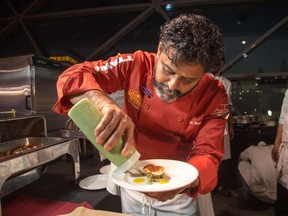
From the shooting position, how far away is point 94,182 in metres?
1.73

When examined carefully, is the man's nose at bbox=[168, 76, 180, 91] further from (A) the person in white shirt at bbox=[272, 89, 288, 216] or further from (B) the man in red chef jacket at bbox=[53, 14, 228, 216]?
(A) the person in white shirt at bbox=[272, 89, 288, 216]

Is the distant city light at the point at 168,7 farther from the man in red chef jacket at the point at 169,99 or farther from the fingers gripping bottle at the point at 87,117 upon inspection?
the fingers gripping bottle at the point at 87,117

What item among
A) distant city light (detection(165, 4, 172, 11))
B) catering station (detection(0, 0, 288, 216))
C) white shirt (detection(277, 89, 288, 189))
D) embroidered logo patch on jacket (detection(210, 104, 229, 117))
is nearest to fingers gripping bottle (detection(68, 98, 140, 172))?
catering station (detection(0, 0, 288, 216))

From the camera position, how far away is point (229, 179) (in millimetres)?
3865

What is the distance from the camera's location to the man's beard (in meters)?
1.08

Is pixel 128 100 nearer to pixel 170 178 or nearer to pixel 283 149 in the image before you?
pixel 170 178

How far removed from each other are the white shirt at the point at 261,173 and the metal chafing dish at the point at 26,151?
2.25 m

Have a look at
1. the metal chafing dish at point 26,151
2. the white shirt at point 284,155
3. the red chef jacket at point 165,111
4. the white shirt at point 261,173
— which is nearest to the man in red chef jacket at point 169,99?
the red chef jacket at point 165,111

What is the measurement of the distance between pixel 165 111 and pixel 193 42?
38 centimetres

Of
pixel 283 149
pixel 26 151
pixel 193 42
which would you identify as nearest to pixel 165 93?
pixel 193 42

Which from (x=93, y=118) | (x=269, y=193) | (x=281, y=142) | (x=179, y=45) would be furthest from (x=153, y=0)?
(x=93, y=118)

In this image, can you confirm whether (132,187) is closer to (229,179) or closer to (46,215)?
(46,215)

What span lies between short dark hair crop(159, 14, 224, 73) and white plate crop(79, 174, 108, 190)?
3.48 feet

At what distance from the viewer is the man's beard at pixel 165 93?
3.54 ft
